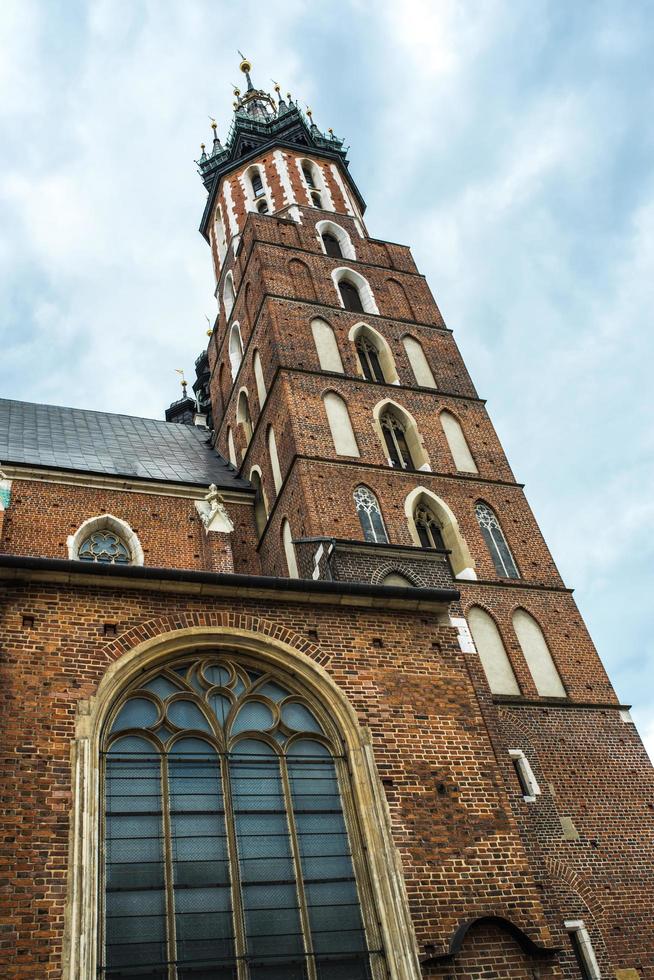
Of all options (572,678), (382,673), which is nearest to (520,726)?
(572,678)

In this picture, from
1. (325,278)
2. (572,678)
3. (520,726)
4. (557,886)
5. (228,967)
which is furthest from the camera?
(325,278)

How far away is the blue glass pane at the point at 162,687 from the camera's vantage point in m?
8.72

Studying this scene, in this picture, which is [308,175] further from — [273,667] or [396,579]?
[273,667]

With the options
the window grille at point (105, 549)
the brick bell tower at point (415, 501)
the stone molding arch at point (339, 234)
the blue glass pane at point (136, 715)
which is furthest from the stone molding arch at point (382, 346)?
the blue glass pane at point (136, 715)

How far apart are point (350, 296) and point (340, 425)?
575 cm

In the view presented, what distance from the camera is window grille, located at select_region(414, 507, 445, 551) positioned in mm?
17453

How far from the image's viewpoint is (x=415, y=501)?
17797 millimetres

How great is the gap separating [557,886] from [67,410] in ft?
58.5

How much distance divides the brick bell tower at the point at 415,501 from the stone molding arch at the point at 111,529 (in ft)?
7.73

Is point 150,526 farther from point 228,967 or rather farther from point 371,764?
point 228,967

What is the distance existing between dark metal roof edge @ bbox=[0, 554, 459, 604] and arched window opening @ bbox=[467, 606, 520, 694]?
5200 millimetres

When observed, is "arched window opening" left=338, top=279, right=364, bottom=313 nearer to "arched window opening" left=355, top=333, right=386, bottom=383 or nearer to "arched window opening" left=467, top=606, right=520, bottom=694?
"arched window opening" left=355, top=333, right=386, bottom=383

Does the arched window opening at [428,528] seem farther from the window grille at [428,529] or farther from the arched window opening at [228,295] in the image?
the arched window opening at [228,295]

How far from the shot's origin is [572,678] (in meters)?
15.7
